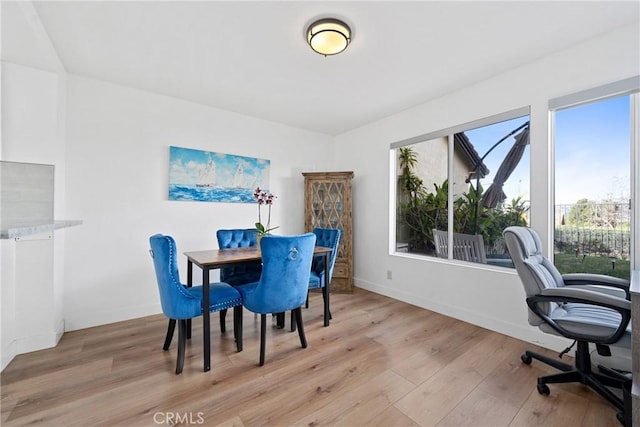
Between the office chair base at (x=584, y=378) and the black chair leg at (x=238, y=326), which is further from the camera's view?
the black chair leg at (x=238, y=326)

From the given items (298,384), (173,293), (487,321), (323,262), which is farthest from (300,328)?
(487,321)

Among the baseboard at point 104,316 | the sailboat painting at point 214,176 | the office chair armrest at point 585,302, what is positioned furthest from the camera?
the sailboat painting at point 214,176

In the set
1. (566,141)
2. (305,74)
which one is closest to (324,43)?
(305,74)

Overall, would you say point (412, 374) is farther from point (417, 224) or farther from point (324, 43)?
point (324, 43)

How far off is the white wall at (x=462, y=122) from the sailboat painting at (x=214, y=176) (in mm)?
1621

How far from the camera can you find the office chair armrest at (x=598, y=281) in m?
1.77

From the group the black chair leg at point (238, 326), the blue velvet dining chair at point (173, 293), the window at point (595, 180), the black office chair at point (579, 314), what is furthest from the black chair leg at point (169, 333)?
the window at point (595, 180)

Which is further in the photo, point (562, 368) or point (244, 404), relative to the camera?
point (562, 368)

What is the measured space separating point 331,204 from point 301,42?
2.33 m

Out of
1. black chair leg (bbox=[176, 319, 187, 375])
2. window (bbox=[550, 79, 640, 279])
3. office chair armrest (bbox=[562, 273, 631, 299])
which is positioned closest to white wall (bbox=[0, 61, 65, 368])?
black chair leg (bbox=[176, 319, 187, 375])

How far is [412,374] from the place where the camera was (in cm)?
186

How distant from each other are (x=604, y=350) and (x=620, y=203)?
3.70 ft

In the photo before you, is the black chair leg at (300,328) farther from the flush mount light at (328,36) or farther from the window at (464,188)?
the flush mount light at (328,36)

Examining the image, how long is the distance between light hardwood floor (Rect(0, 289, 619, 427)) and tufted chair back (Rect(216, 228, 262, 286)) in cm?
51
